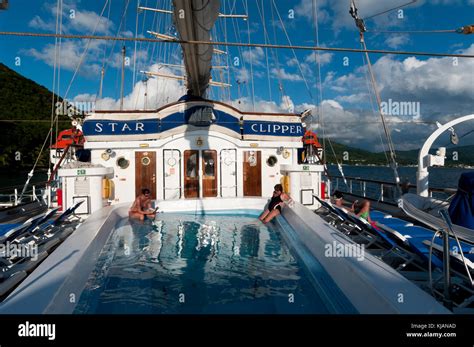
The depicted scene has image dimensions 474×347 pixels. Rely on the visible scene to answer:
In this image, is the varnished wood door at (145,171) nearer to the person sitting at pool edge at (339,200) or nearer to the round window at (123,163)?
the round window at (123,163)

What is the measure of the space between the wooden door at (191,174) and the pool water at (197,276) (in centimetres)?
441

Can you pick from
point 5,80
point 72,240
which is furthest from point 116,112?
point 5,80

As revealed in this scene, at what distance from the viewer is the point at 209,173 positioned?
39.9 feet

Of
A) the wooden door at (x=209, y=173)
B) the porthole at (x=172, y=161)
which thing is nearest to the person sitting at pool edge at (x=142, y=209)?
the porthole at (x=172, y=161)

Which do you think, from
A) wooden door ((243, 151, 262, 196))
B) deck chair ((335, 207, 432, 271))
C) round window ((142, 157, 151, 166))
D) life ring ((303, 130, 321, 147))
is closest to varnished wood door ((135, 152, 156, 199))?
round window ((142, 157, 151, 166))

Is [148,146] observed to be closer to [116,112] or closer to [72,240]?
[116,112]

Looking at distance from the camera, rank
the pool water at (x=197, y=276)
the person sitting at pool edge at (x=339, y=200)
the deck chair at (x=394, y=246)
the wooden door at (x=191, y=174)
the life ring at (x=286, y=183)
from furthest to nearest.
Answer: the wooden door at (x=191, y=174) < the life ring at (x=286, y=183) < the person sitting at pool edge at (x=339, y=200) < the deck chair at (x=394, y=246) < the pool water at (x=197, y=276)

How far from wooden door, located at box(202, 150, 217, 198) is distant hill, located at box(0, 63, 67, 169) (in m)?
54.4

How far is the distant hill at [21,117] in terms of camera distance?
223ft

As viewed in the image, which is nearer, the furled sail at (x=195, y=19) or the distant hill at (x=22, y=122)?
the furled sail at (x=195, y=19)

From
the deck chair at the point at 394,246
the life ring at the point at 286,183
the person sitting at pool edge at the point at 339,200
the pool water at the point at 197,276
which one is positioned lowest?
the pool water at the point at 197,276

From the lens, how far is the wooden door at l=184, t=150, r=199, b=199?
12.0m

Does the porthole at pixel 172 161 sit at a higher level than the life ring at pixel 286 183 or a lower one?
higher
